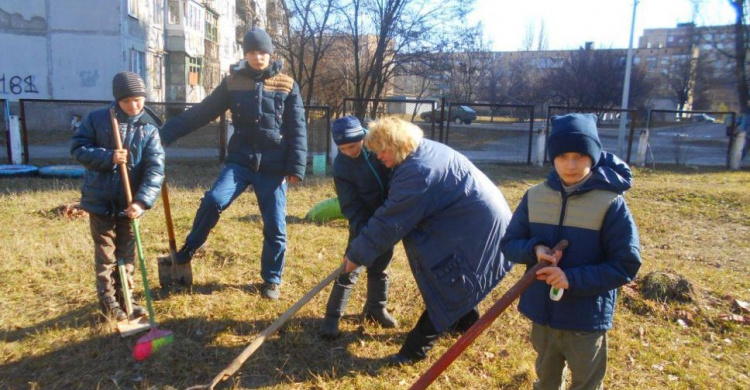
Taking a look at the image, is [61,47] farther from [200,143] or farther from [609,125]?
[609,125]

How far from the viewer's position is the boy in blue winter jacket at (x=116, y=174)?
3062 mm

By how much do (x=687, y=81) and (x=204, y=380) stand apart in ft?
172

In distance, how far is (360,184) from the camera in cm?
313

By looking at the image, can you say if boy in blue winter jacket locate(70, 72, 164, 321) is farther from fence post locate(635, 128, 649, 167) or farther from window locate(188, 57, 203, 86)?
window locate(188, 57, 203, 86)

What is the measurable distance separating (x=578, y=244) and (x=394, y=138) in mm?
1017

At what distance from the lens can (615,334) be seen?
3535mm

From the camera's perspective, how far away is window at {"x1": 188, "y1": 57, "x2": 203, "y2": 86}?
25147mm

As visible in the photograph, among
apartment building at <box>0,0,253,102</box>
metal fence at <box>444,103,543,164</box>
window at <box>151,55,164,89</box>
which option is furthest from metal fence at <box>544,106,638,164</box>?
window at <box>151,55,164,89</box>

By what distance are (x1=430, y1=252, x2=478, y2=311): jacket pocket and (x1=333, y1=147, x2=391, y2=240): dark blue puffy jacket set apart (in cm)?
59

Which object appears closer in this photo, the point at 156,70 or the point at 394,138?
the point at 394,138

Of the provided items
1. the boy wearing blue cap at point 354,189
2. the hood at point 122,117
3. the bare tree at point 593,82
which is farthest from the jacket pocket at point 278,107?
the bare tree at point 593,82

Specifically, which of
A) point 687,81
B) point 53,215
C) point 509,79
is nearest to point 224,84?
point 53,215

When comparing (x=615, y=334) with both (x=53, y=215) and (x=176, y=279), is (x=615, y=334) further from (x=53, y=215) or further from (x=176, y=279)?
(x=53, y=215)

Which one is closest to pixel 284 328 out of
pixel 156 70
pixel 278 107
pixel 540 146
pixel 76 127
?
pixel 278 107
